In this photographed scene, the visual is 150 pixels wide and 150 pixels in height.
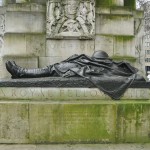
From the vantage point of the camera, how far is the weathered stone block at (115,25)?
29.1 ft

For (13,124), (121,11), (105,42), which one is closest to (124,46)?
(105,42)

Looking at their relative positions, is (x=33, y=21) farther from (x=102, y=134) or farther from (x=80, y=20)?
(x=102, y=134)

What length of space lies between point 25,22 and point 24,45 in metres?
0.59

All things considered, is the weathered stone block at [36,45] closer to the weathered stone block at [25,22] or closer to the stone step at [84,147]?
the weathered stone block at [25,22]

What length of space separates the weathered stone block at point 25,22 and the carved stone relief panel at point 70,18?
11.1 inches

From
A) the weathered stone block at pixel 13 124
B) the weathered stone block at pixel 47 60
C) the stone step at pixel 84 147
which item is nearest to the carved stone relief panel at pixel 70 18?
the weathered stone block at pixel 47 60

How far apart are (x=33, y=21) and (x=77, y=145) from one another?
12.7ft

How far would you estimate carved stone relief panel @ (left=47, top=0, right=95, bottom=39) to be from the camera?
28.0 ft

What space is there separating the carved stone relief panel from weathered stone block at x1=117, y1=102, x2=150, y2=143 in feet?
9.66

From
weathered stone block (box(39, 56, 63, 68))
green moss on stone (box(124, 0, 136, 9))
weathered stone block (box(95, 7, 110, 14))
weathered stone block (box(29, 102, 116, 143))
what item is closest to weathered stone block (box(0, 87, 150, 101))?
weathered stone block (box(29, 102, 116, 143))

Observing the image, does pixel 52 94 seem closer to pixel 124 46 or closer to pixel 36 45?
pixel 36 45

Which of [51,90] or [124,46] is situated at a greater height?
[124,46]

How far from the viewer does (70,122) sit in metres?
6.20

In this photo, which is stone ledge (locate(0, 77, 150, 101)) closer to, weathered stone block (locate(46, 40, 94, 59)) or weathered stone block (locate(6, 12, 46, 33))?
weathered stone block (locate(46, 40, 94, 59))
